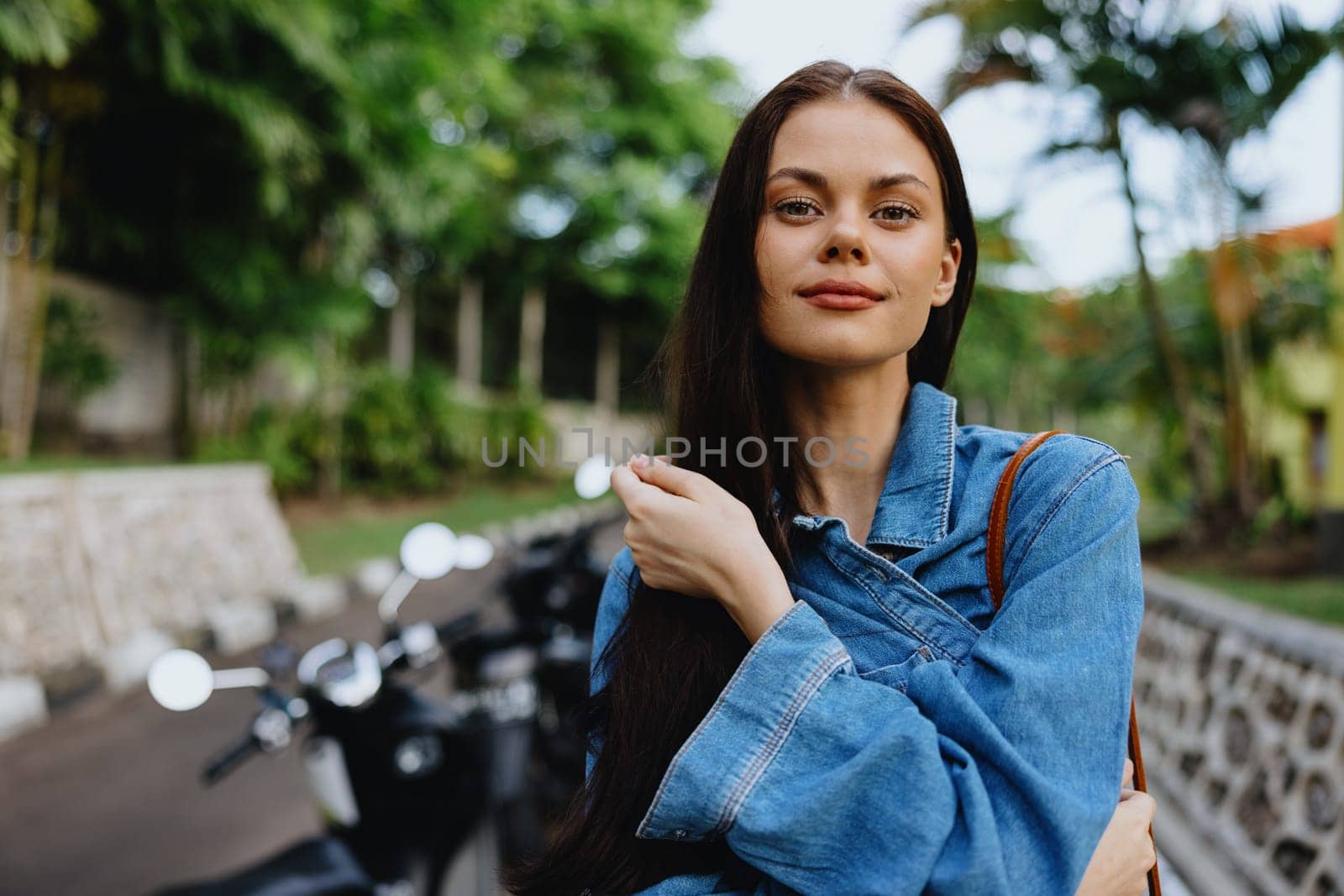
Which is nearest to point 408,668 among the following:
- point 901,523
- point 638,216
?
point 901,523

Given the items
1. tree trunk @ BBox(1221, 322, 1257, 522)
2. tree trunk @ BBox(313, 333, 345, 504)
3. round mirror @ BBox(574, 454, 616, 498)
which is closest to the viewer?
round mirror @ BBox(574, 454, 616, 498)

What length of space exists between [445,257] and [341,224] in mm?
4430

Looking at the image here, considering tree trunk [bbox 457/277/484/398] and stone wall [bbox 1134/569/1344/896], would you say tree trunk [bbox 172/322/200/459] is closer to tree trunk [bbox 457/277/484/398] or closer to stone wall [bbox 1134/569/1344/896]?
tree trunk [bbox 457/277/484/398]

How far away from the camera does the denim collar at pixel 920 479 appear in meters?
1.10

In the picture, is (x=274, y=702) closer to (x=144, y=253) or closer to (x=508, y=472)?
(x=144, y=253)

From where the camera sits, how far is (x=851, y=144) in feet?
3.57

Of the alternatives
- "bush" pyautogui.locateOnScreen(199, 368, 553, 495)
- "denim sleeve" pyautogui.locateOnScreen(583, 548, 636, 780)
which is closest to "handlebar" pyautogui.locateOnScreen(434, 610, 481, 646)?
"denim sleeve" pyautogui.locateOnScreen(583, 548, 636, 780)

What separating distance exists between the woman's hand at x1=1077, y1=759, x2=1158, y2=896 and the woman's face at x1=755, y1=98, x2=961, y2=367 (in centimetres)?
55

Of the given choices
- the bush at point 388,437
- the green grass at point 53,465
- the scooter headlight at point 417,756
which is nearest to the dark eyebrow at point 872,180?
the scooter headlight at point 417,756

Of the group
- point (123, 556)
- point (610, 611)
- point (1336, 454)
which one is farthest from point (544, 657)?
point (1336, 454)

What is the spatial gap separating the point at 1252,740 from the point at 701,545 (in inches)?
130

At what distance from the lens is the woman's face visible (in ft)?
3.57

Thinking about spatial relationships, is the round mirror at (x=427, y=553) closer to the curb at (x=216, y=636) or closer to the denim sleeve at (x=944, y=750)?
the curb at (x=216, y=636)

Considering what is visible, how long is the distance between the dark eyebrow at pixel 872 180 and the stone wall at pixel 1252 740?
Result: 2.71 meters
